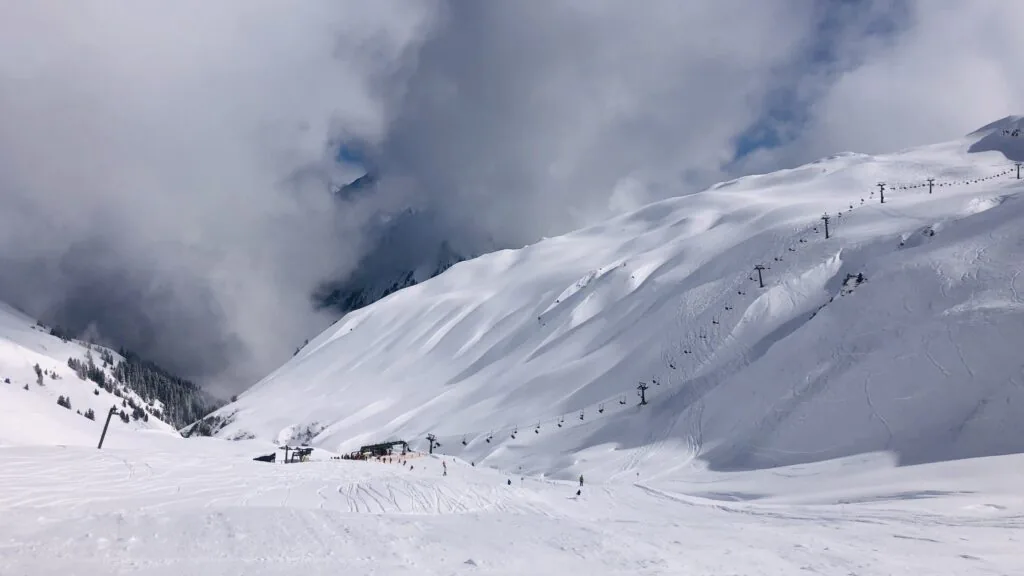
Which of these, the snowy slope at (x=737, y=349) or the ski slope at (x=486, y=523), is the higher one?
the snowy slope at (x=737, y=349)

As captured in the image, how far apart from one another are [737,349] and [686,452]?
773 inches

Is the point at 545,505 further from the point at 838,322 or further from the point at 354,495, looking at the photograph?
the point at 838,322

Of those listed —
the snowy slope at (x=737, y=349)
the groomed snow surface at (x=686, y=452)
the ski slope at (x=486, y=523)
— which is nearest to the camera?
the ski slope at (x=486, y=523)

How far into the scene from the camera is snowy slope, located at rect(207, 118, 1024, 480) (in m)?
38.8

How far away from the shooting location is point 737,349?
6291 centimetres

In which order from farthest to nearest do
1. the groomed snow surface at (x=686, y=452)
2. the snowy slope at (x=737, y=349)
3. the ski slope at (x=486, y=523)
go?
1. the snowy slope at (x=737, y=349)
2. the groomed snow surface at (x=686, y=452)
3. the ski slope at (x=486, y=523)

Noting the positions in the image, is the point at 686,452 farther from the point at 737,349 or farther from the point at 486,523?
the point at 486,523

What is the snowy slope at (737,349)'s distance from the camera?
127 feet

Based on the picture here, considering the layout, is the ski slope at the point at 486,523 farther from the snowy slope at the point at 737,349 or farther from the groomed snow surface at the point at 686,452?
the snowy slope at the point at 737,349

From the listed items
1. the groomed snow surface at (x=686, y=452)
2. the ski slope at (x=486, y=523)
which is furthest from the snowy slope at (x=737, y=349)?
the ski slope at (x=486, y=523)

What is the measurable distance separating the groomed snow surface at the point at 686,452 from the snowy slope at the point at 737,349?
10.7 inches

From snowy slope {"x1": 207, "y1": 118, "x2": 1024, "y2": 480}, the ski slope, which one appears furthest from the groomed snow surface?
snowy slope {"x1": 207, "y1": 118, "x2": 1024, "y2": 480}

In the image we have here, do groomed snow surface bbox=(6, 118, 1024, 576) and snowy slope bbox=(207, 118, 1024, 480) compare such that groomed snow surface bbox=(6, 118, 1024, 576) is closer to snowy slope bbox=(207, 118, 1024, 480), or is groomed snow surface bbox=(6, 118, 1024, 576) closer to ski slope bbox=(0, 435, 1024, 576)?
ski slope bbox=(0, 435, 1024, 576)

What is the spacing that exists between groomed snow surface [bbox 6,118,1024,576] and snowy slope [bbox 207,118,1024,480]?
27cm
